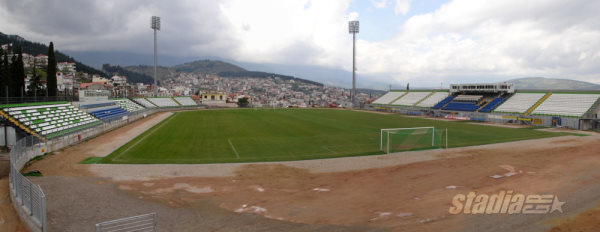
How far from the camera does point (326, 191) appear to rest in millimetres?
13031

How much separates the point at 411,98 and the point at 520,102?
24.6 m

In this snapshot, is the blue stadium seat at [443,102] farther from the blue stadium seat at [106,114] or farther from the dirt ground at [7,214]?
the dirt ground at [7,214]

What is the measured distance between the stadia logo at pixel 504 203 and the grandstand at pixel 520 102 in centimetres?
4262

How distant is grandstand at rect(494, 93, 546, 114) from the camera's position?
157ft

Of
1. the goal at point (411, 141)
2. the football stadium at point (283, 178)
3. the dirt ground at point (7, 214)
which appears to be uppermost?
the goal at point (411, 141)

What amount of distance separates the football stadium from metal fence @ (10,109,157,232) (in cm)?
8

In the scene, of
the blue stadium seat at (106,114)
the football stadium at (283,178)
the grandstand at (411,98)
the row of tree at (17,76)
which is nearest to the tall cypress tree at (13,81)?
the row of tree at (17,76)

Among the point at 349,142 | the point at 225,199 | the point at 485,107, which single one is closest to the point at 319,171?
the point at 225,199

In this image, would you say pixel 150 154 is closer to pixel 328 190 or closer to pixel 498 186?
pixel 328 190

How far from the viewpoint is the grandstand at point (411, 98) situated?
2761 inches

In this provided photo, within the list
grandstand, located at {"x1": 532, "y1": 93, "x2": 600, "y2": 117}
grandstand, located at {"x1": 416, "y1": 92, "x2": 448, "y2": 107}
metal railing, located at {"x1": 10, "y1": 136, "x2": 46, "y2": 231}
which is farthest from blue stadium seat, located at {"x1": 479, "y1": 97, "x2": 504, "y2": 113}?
metal railing, located at {"x1": 10, "y1": 136, "x2": 46, "y2": 231}

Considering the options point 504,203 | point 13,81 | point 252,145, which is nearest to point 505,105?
point 252,145

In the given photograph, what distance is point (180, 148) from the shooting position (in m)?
23.1

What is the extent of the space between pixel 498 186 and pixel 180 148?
2001 centimetres
